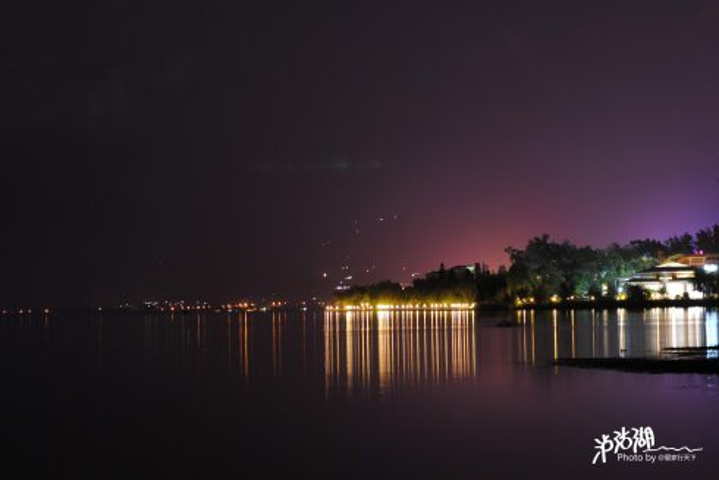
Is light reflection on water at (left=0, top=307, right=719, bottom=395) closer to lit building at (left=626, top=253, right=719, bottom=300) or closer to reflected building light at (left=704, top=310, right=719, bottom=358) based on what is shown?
reflected building light at (left=704, top=310, right=719, bottom=358)

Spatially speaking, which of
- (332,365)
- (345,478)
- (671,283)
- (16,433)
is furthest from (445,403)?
(671,283)

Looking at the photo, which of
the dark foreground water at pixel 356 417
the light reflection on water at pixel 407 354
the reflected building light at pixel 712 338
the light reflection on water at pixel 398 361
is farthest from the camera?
the reflected building light at pixel 712 338

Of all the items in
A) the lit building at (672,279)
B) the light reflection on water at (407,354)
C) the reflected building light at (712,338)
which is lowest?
the light reflection on water at (407,354)

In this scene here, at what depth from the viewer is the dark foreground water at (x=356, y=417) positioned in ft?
76.0

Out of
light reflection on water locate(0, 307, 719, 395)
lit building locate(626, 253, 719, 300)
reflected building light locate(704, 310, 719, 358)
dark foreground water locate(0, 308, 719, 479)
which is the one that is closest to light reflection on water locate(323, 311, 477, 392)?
light reflection on water locate(0, 307, 719, 395)

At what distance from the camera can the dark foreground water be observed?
23.2 metres

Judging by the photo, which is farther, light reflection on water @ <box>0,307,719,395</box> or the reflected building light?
the reflected building light

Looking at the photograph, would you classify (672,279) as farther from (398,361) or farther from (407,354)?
(398,361)

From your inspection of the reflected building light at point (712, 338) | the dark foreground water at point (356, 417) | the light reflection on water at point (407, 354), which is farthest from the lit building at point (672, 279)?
the dark foreground water at point (356, 417)

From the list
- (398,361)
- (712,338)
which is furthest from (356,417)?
(712,338)

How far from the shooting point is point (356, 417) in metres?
30.4

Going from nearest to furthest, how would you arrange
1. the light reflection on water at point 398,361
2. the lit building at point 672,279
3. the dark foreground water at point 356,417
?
1. the dark foreground water at point 356,417
2. the light reflection on water at point 398,361
3. the lit building at point 672,279

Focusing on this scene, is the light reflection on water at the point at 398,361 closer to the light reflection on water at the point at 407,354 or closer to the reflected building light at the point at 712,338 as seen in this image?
the light reflection on water at the point at 407,354

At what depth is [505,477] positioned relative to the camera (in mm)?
21484
